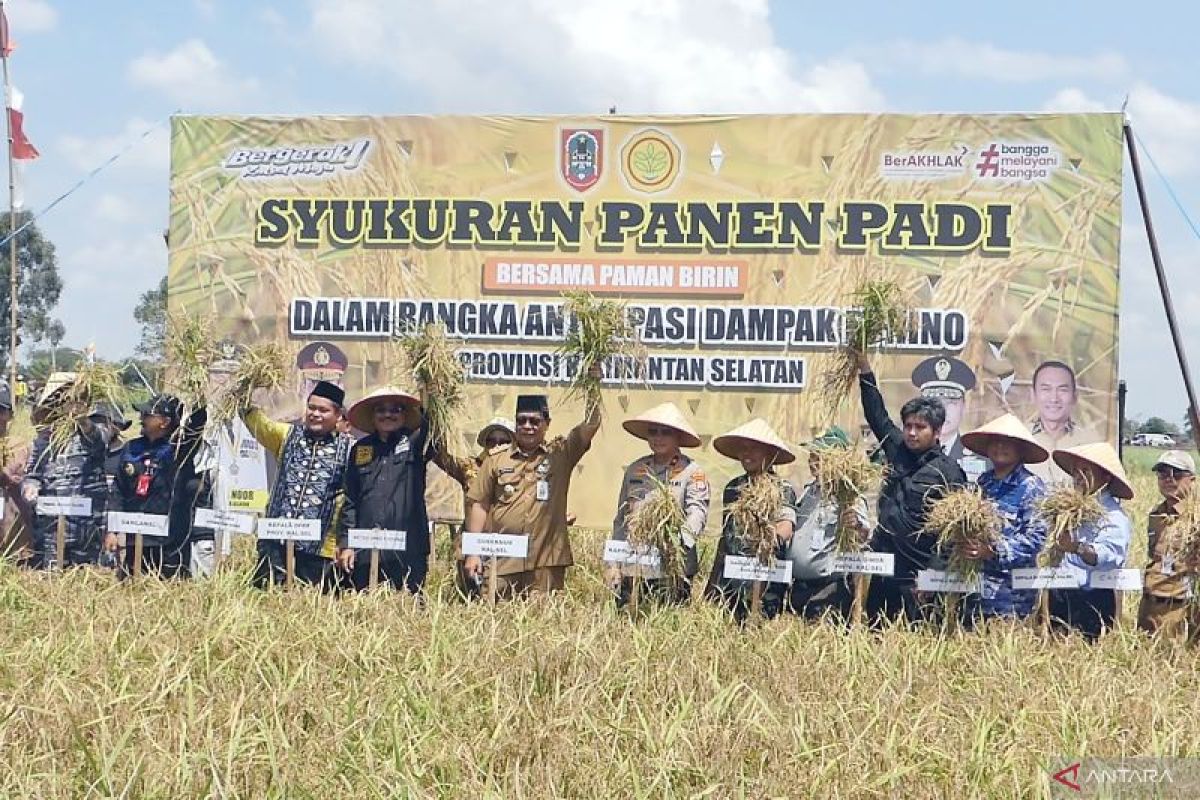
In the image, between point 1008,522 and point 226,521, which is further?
point 226,521

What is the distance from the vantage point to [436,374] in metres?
7.45

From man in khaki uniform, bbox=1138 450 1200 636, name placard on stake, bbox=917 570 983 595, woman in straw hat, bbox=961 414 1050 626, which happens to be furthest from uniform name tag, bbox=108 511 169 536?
man in khaki uniform, bbox=1138 450 1200 636

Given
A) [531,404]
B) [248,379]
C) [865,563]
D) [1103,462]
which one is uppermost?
[248,379]

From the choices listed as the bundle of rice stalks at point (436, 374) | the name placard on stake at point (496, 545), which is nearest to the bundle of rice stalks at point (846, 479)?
the name placard on stake at point (496, 545)

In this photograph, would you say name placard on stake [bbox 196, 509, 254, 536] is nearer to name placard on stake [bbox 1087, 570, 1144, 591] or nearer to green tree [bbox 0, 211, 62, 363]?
name placard on stake [bbox 1087, 570, 1144, 591]

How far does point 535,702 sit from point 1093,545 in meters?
3.05

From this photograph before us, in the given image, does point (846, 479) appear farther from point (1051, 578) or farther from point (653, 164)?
point (653, 164)

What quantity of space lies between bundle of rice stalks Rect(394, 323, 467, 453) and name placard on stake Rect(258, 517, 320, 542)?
81 cm

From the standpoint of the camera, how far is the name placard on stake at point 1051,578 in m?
6.75

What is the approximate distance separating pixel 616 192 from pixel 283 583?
11.9ft

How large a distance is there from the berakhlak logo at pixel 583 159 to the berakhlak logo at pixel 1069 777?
5940 mm

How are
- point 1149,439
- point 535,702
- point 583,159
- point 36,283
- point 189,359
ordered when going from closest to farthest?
1. point 535,702
2. point 189,359
3. point 583,159
4. point 36,283
5. point 1149,439

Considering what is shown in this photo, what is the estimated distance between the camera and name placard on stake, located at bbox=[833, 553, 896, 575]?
22.8 feet

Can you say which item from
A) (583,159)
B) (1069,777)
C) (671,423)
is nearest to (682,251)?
(583,159)
